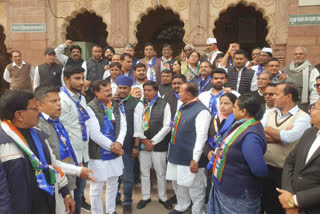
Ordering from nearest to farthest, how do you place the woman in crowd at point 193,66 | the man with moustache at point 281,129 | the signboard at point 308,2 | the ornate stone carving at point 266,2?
the man with moustache at point 281,129
the woman in crowd at point 193,66
the signboard at point 308,2
the ornate stone carving at point 266,2

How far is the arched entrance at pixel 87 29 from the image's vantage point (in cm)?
1002

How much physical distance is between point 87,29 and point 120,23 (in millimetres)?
3986

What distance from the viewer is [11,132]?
1826 mm

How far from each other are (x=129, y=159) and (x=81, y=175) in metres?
1.56

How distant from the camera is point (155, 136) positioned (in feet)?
12.8

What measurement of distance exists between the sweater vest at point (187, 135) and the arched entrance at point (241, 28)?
8.25 meters

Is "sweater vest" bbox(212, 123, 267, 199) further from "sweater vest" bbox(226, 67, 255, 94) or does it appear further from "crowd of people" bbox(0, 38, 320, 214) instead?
"sweater vest" bbox(226, 67, 255, 94)

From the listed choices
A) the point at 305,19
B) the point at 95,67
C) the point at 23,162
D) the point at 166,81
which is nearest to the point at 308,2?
the point at 305,19

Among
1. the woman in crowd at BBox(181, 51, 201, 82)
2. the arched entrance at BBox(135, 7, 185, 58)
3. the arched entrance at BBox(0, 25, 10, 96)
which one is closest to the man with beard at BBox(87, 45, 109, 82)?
the woman in crowd at BBox(181, 51, 201, 82)

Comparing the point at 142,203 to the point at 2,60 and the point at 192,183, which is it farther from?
the point at 2,60

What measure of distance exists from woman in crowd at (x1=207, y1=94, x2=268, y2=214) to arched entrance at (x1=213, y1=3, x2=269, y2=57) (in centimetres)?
913

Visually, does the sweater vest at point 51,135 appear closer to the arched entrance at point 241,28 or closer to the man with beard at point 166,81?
the man with beard at point 166,81

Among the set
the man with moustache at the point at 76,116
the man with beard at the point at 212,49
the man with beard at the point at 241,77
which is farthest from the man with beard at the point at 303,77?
the man with moustache at the point at 76,116

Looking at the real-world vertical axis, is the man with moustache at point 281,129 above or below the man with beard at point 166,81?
below
